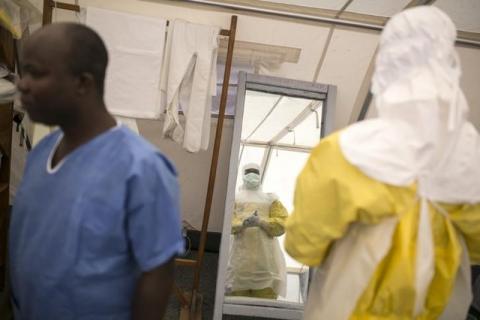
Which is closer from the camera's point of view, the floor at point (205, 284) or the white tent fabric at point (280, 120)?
the floor at point (205, 284)

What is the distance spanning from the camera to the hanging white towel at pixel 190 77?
178 centimetres

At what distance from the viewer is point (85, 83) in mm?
694

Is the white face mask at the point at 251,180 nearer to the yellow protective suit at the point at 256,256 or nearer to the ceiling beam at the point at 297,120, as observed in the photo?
the yellow protective suit at the point at 256,256

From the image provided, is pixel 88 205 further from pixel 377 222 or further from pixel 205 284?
pixel 205 284

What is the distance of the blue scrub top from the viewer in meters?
0.69

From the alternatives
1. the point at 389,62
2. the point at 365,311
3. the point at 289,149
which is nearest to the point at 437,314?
the point at 365,311

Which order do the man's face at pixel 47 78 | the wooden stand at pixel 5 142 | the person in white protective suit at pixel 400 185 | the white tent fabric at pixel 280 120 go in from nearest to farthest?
the man's face at pixel 47 78 < the person in white protective suit at pixel 400 185 < the wooden stand at pixel 5 142 < the white tent fabric at pixel 280 120

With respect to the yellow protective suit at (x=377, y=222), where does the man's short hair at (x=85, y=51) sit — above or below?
above

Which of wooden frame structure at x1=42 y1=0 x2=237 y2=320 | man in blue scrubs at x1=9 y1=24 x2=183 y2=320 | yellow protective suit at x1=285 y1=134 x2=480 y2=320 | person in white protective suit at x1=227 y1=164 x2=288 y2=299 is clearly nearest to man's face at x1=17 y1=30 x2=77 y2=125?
man in blue scrubs at x1=9 y1=24 x2=183 y2=320

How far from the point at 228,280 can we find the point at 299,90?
1.12m

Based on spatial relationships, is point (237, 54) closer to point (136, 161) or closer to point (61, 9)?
point (61, 9)

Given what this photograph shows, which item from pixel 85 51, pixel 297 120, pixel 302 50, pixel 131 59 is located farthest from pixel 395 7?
pixel 85 51

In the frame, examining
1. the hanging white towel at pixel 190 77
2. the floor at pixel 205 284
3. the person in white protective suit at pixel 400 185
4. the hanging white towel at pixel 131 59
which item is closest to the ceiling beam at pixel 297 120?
A: the hanging white towel at pixel 190 77

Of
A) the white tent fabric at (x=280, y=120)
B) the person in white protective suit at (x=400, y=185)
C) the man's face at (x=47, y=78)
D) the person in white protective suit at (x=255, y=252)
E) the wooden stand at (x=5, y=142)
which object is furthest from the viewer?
the white tent fabric at (x=280, y=120)
